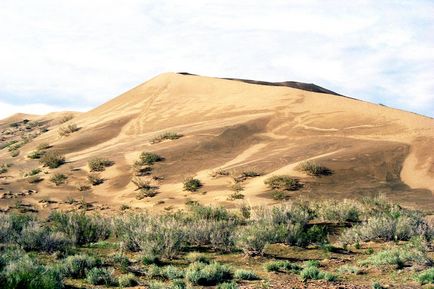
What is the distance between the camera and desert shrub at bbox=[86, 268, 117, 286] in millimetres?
10535

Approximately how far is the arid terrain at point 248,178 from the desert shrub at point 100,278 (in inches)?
10.2

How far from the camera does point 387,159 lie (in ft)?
→ 105

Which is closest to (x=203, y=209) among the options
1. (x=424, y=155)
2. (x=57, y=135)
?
(x=424, y=155)

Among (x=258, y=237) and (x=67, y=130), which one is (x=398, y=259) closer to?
(x=258, y=237)

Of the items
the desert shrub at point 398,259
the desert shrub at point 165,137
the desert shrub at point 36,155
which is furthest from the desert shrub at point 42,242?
Result: the desert shrub at point 36,155

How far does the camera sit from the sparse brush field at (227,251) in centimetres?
1083

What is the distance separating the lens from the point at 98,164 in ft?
113

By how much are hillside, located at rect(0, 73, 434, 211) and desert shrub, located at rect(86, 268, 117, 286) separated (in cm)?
1492

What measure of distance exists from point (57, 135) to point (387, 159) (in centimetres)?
3186

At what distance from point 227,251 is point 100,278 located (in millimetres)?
5206

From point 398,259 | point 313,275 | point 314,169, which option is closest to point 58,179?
point 314,169

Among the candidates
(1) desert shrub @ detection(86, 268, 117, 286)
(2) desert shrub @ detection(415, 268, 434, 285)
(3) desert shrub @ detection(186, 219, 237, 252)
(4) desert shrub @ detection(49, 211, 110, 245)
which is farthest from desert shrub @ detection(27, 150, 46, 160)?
(2) desert shrub @ detection(415, 268, 434, 285)

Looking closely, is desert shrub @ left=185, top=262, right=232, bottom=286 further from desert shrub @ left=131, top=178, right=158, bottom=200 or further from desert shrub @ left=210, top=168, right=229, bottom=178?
desert shrub @ left=210, top=168, right=229, bottom=178

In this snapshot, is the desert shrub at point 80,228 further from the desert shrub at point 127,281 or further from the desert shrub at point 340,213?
the desert shrub at point 340,213
